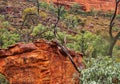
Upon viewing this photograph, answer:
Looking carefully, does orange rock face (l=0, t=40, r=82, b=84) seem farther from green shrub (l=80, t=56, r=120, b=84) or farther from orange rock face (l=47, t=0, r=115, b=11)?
orange rock face (l=47, t=0, r=115, b=11)

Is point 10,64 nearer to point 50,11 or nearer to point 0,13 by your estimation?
point 0,13

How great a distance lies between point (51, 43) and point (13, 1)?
51630 millimetres

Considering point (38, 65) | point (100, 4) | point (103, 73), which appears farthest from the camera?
point (100, 4)

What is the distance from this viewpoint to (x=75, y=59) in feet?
57.6

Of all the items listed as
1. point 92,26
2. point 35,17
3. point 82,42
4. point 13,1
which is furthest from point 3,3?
point 82,42

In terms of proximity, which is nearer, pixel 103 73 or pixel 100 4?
pixel 103 73

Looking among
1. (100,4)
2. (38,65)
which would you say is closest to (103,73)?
(38,65)

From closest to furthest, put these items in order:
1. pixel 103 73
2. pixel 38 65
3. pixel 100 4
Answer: pixel 103 73, pixel 38 65, pixel 100 4

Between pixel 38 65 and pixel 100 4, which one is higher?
pixel 38 65

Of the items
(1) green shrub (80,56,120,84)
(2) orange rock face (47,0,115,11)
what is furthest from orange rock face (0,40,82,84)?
(2) orange rock face (47,0,115,11)

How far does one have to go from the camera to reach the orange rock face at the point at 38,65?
17.0m

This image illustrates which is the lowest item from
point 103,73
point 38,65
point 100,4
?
point 100,4

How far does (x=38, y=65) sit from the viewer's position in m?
17.1

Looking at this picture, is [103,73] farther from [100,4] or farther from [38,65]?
[100,4]
